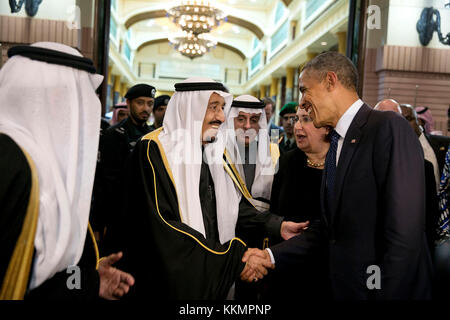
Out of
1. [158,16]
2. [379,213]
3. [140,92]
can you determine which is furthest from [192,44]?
[379,213]

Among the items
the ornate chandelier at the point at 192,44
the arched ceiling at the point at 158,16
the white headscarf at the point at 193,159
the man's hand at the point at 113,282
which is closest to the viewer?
the man's hand at the point at 113,282

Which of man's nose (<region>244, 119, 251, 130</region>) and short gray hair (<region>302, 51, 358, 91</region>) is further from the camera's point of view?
man's nose (<region>244, 119, 251, 130</region>)

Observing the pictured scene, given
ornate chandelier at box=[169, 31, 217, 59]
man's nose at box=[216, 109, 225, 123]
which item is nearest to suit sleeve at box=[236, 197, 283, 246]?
man's nose at box=[216, 109, 225, 123]

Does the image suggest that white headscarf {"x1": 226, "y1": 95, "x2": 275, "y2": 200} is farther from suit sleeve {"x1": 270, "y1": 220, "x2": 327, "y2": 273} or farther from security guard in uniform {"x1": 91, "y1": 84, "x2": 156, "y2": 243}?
security guard in uniform {"x1": 91, "y1": 84, "x2": 156, "y2": 243}

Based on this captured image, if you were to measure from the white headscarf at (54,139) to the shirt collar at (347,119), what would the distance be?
1.16 meters

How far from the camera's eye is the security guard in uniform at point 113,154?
418 centimetres

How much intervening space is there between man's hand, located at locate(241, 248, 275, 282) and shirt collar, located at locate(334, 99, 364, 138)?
37.6 inches

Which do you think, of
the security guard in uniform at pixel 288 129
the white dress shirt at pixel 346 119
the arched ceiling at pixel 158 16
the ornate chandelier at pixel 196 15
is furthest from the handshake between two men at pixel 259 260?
the arched ceiling at pixel 158 16

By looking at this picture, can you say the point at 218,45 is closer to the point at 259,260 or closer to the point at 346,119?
the point at 259,260

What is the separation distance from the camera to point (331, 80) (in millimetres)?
2031

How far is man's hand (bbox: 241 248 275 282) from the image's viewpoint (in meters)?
2.42

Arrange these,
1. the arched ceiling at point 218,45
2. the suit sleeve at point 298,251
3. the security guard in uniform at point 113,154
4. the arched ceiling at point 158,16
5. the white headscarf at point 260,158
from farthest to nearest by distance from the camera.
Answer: the arched ceiling at point 218,45 → the arched ceiling at point 158,16 → the security guard in uniform at point 113,154 → the white headscarf at point 260,158 → the suit sleeve at point 298,251

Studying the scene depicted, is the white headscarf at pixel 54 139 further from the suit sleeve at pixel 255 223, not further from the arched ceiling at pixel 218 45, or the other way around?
the arched ceiling at pixel 218 45
